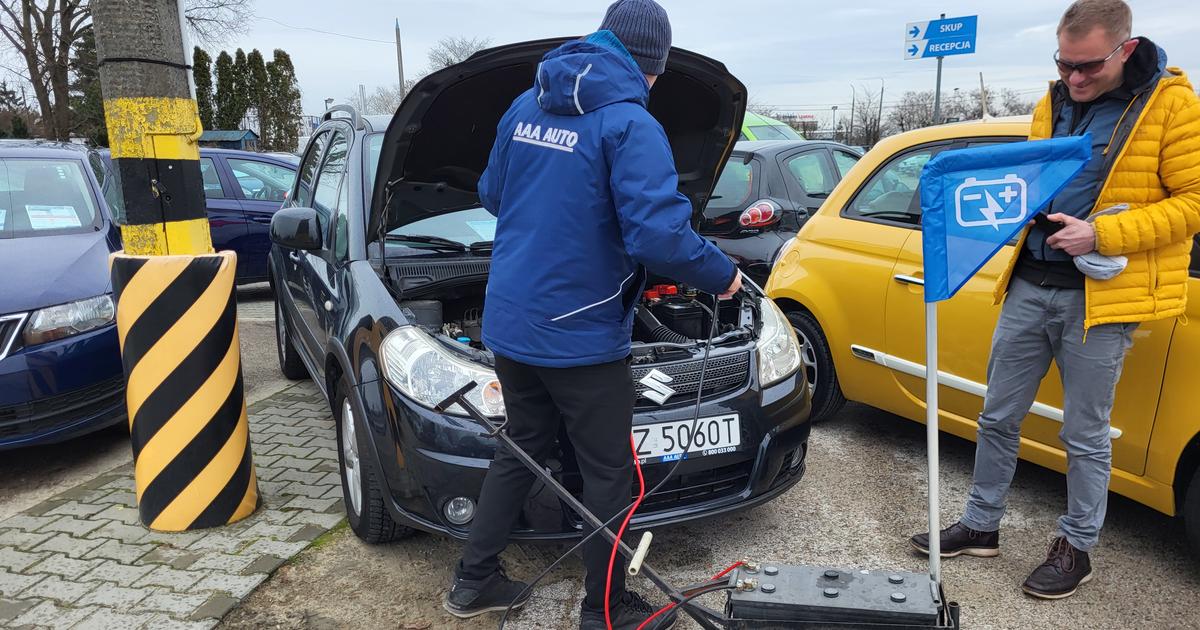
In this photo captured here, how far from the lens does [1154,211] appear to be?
2.37 meters

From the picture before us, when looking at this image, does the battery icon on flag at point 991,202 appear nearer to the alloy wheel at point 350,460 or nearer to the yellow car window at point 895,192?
the yellow car window at point 895,192

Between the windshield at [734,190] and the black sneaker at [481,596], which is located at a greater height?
the windshield at [734,190]

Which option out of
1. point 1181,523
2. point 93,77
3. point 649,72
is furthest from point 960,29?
point 93,77

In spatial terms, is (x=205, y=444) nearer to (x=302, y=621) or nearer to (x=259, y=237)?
(x=302, y=621)

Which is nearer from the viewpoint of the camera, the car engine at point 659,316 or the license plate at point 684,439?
the license plate at point 684,439

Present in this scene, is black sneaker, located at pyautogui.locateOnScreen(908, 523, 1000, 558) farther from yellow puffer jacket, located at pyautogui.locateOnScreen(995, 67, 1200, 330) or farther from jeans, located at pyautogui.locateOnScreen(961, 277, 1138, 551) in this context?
yellow puffer jacket, located at pyautogui.locateOnScreen(995, 67, 1200, 330)

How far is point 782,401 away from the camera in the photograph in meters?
2.94

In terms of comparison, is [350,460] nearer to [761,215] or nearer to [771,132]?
[761,215]

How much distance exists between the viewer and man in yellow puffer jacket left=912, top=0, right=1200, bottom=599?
93.7 inches

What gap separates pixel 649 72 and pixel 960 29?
14352 mm

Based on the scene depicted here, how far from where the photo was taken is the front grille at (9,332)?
3.54 m

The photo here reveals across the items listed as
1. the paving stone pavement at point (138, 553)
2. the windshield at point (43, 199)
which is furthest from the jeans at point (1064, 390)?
→ the windshield at point (43, 199)

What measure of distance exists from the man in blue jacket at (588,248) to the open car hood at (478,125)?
2.08 ft

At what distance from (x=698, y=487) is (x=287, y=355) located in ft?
11.3
